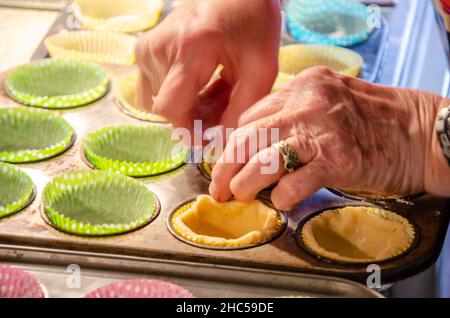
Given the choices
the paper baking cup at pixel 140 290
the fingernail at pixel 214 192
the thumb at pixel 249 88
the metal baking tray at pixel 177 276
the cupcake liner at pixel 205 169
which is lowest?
the cupcake liner at pixel 205 169

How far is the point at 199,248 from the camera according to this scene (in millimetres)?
1783

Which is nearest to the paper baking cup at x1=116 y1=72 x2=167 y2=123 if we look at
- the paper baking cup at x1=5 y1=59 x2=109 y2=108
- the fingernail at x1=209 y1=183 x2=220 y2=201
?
the paper baking cup at x1=5 y1=59 x2=109 y2=108

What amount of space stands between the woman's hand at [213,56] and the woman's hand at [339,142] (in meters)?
0.20

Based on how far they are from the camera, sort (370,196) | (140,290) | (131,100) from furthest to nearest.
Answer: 1. (131,100)
2. (370,196)
3. (140,290)

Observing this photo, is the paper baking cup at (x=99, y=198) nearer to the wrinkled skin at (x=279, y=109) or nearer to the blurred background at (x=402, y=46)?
the wrinkled skin at (x=279, y=109)

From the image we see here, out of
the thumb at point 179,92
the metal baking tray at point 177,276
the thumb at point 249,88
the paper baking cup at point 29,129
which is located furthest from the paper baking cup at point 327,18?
the metal baking tray at point 177,276

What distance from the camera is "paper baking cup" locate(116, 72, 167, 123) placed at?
94.7 inches

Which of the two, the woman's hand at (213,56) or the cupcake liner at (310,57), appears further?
the cupcake liner at (310,57)

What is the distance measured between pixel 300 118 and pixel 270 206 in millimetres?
254

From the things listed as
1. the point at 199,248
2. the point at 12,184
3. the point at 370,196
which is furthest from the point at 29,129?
the point at 370,196

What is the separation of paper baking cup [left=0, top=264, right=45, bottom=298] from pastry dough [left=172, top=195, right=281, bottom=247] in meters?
0.47

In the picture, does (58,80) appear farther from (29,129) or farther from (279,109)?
(279,109)

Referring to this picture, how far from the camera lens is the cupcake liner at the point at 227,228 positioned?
1.80m

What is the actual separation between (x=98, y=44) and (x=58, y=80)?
299 millimetres
